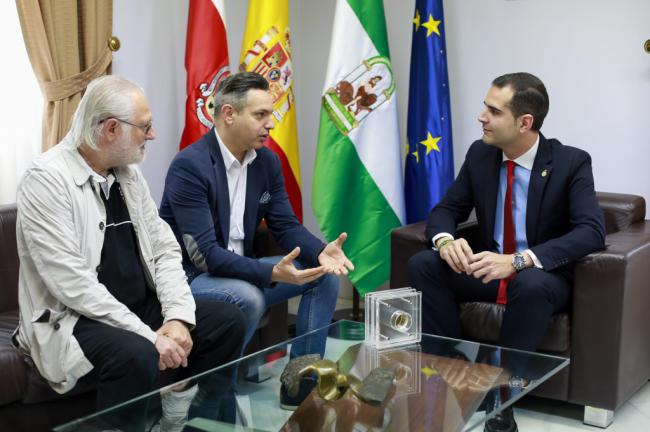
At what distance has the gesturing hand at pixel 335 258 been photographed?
264cm

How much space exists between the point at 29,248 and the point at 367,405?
0.98 meters

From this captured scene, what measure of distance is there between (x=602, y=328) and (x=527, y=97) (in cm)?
87

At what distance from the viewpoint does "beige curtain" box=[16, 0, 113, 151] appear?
3.06 metres

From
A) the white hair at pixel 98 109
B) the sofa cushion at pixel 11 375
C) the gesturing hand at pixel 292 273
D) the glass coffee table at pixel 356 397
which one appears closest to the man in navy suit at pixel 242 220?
the gesturing hand at pixel 292 273

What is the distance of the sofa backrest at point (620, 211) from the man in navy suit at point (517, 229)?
13.4 inches

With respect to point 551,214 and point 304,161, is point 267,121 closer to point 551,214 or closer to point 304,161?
point 551,214

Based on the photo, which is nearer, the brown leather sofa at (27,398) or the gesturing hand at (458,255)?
the brown leather sofa at (27,398)

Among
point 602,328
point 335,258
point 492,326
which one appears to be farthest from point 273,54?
point 602,328

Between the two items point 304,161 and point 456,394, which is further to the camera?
point 304,161

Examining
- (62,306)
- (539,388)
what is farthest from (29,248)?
(539,388)

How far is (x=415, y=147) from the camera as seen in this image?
3707 millimetres

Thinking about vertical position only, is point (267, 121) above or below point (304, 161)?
above

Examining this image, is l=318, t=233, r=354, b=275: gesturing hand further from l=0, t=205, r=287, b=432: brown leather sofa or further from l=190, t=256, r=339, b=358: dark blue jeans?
l=0, t=205, r=287, b=432: brown leather sofa

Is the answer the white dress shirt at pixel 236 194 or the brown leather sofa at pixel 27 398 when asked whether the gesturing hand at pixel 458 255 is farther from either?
the brown leather sofa at pixel 27 398
